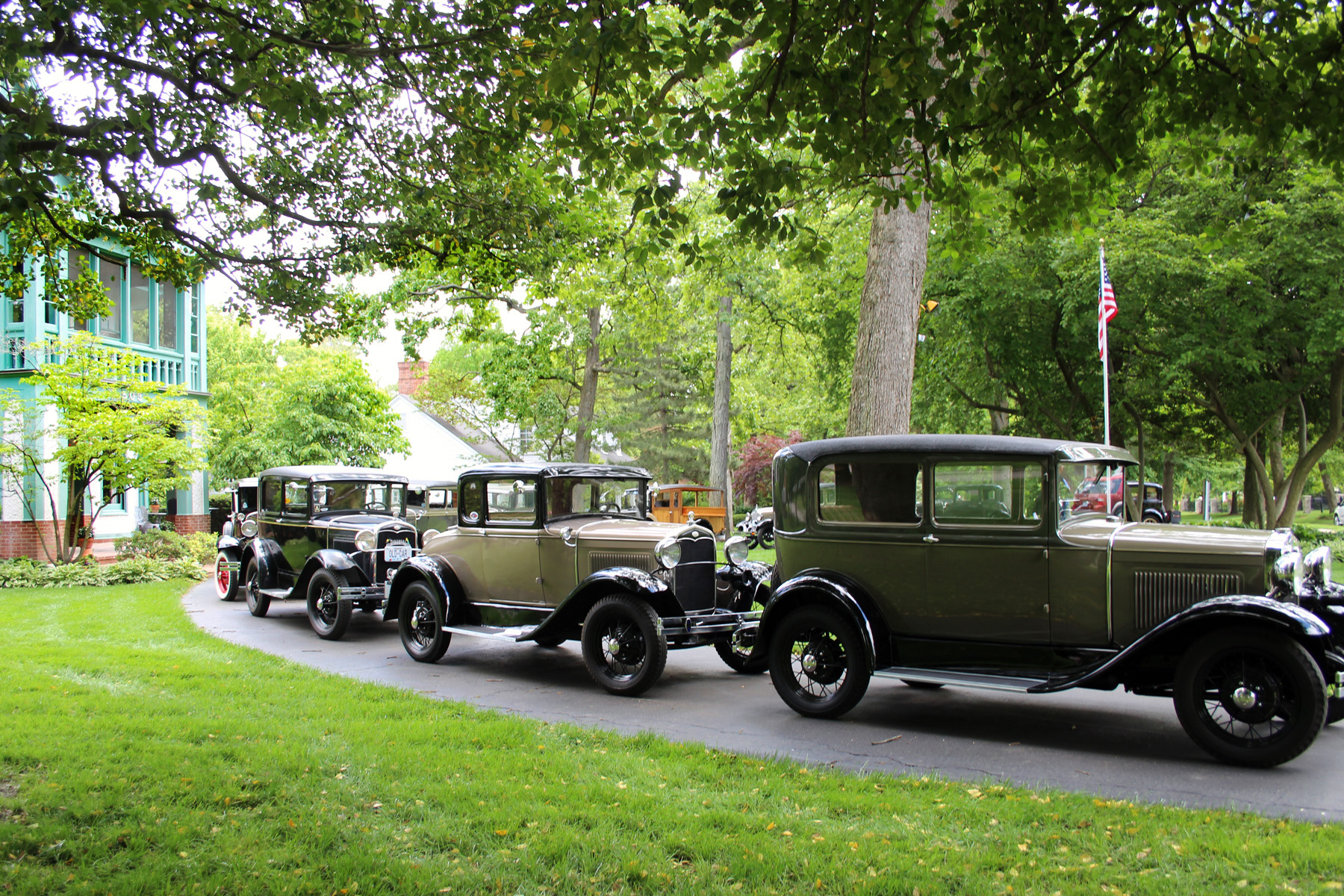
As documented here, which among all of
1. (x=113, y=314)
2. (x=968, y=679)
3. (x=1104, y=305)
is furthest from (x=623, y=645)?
(x=113, y=314)

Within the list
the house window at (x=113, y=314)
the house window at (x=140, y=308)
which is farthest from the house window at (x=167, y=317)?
the house window at (x=113, y=314)

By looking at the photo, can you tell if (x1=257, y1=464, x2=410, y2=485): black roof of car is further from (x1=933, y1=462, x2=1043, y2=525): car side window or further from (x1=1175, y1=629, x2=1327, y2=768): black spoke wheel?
(x1=1175, y1=629, x2=1327, y2=768): black spoke wheel

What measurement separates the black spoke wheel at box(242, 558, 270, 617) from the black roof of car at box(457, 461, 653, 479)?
201 inches

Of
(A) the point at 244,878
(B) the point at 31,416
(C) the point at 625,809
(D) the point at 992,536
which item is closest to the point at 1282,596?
(D) the point at 992,536

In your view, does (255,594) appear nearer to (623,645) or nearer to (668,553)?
(623,645)

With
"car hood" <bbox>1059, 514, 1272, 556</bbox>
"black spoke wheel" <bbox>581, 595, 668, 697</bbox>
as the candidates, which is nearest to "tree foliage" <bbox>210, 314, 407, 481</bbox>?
"black spoke wheel" <bbox>581, 595, 668, 697</bbox>

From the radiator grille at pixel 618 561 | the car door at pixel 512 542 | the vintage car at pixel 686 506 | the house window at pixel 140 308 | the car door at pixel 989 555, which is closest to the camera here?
the car door at pixel 989 555

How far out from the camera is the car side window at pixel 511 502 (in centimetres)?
922

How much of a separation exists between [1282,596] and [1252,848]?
2.32 metres

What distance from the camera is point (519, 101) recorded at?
6.84 meters

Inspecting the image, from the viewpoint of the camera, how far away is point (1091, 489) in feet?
22.3

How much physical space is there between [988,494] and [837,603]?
1.36 metres

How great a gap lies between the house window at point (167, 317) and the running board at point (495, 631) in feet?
61.5

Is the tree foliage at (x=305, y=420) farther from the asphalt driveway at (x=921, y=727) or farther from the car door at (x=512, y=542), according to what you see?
the car door at (x=512, y=542)
